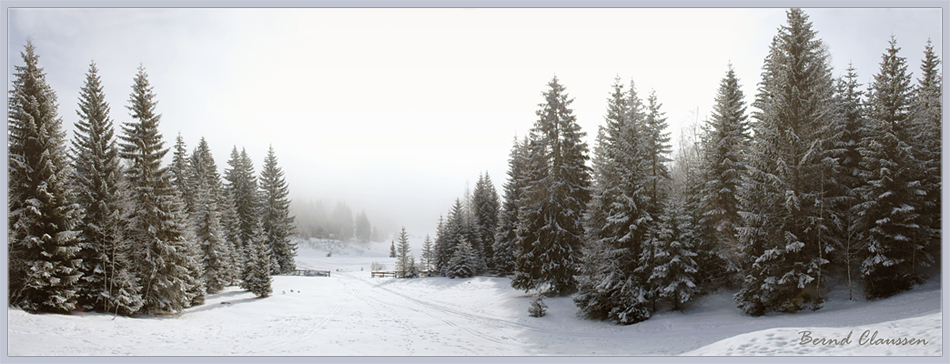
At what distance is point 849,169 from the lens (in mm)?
17109

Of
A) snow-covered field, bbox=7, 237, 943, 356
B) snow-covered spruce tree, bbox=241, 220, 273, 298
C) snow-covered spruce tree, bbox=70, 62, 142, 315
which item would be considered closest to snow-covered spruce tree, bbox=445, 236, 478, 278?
snow-covered field, bbox=7, 237, 943, 356

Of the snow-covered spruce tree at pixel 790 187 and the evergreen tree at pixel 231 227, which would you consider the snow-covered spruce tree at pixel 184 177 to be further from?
the snow-covered spruce tree at pixel 790 187

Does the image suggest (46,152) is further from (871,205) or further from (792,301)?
(871,205)

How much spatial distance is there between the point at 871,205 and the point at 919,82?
27.1 ft

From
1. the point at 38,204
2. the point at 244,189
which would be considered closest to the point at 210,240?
the point at 38,204

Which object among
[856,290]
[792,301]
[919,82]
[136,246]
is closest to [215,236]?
[136,246]

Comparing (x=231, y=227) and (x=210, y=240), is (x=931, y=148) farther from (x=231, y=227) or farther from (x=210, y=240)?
(x=231, y=227)

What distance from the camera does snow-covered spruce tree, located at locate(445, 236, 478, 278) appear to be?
38469 mm

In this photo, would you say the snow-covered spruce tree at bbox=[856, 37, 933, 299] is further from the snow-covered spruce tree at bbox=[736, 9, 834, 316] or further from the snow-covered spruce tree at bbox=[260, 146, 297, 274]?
the snow-covered spruce tree at bbox=[260, 146, 297, 274]

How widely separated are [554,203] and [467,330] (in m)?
9.83

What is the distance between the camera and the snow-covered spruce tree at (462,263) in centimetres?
3847

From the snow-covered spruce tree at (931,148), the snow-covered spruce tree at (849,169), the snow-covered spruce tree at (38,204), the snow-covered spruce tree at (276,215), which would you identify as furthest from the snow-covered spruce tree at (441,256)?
the snow-covered spruce tree at (931,148)

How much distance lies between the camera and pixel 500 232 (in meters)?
37.4

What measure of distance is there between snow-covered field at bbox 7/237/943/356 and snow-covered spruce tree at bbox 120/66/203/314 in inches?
71.4
